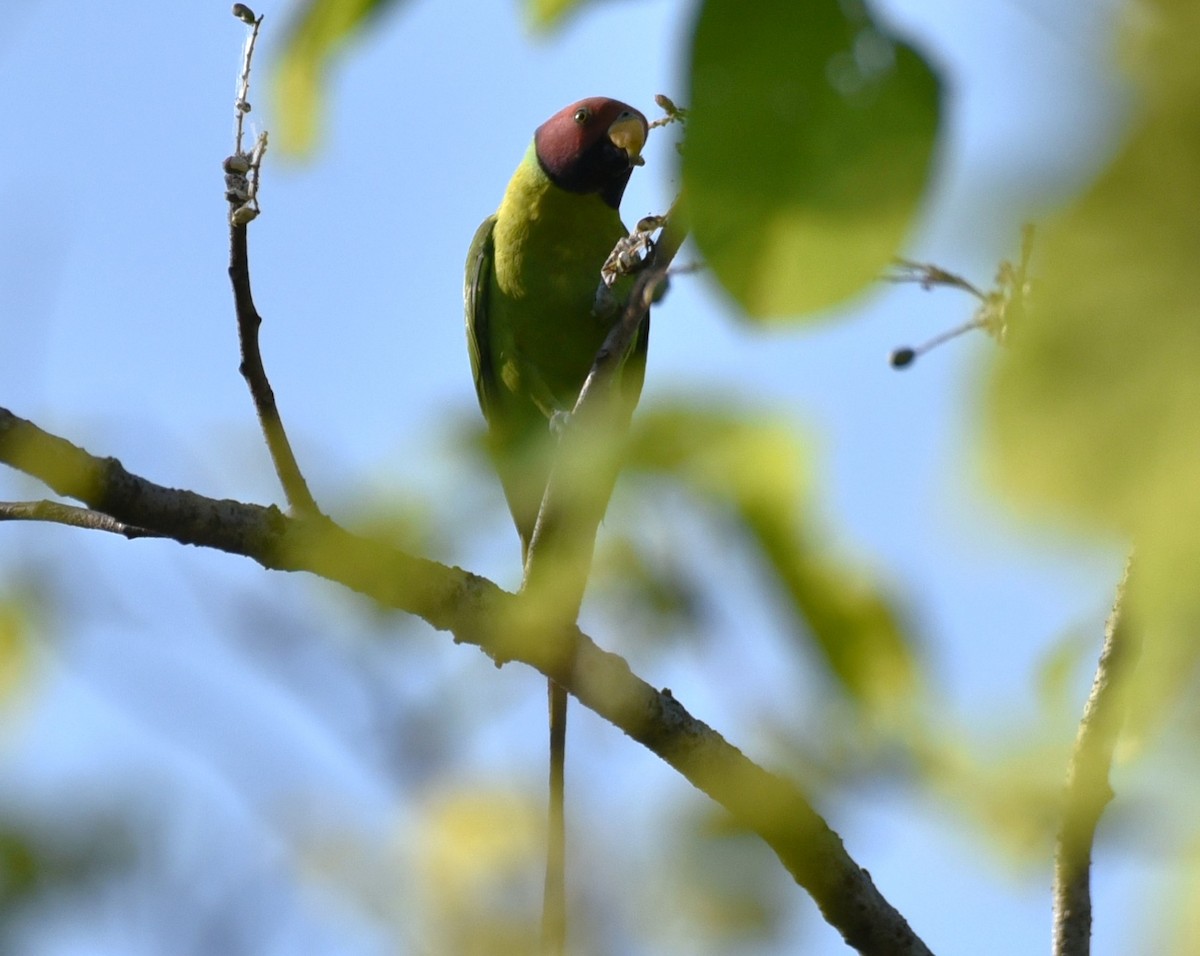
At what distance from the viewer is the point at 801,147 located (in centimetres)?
46

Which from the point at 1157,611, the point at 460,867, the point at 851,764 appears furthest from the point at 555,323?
the point at 1157,611

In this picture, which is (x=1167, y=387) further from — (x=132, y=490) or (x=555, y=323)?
(x=555, y=323)

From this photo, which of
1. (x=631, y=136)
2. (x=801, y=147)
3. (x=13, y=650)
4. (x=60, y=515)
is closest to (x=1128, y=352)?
(x=801, y=147)

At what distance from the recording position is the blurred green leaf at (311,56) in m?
0.54

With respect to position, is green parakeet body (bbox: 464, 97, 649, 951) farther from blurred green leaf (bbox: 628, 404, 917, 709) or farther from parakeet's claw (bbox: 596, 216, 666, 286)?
blurred green leaf (bbox: 628, 404, 917, 709)

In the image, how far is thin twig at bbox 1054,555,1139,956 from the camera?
183 cm

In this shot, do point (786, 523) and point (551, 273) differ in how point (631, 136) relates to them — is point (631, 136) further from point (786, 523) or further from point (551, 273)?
point (786, 523)

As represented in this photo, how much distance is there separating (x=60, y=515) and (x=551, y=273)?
2.18m

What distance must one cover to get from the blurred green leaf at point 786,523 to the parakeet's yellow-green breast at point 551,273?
10.3 feet

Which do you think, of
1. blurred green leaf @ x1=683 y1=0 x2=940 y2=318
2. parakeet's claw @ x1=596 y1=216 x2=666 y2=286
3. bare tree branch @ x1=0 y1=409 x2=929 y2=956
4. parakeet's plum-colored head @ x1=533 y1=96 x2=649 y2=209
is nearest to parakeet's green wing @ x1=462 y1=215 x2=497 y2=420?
parakeet's plum-colored head @ x1=533 y1=96 x2=649 y2=209

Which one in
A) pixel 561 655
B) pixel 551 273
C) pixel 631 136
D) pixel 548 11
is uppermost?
pixel 631 136

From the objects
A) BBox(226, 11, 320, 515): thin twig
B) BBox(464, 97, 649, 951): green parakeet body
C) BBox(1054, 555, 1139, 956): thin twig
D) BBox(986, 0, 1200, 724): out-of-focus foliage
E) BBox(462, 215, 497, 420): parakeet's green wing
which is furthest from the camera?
BBox(462, 215, 497, 420): parakeet's green wing

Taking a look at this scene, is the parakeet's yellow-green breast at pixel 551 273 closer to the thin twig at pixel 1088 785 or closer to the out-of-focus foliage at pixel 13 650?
the thin twig at pixel 1088 785

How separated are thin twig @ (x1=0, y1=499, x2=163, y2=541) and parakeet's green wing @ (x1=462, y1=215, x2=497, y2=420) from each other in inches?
90.0
